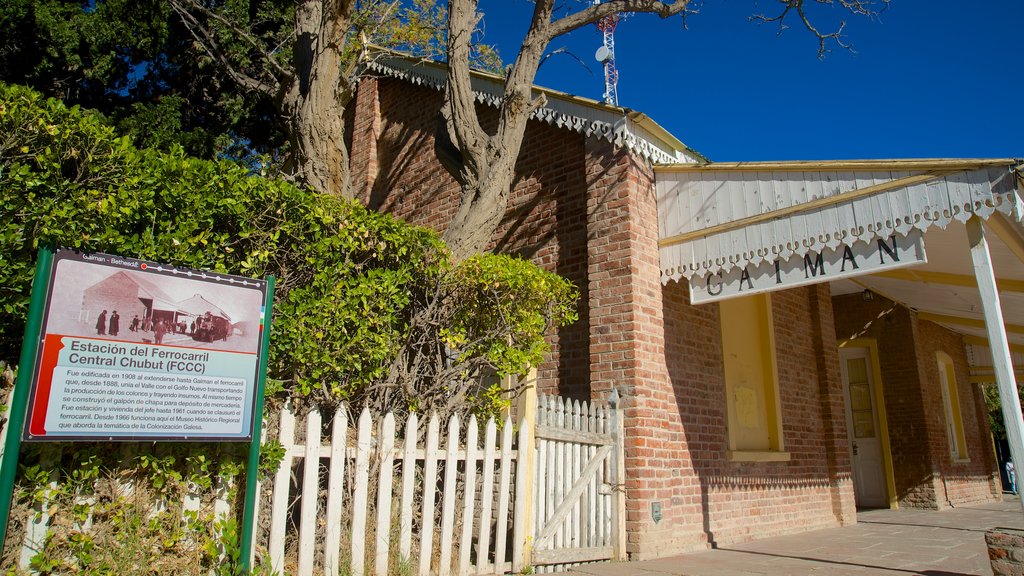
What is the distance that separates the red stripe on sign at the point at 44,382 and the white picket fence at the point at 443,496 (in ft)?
1.84

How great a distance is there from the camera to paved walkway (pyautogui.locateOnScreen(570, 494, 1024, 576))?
5.91 m

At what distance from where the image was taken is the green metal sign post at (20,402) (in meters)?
3.15

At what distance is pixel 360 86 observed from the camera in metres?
12.4

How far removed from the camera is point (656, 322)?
7215 mm

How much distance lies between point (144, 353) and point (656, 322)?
4948 mm

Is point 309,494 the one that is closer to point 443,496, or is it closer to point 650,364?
point 443,496

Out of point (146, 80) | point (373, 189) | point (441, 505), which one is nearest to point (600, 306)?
point (441, 505)

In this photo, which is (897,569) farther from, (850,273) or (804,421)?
(804,421)

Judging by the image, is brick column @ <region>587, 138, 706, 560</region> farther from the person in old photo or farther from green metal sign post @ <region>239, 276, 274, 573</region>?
the person in old photo

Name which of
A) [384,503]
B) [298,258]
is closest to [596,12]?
[298,258]

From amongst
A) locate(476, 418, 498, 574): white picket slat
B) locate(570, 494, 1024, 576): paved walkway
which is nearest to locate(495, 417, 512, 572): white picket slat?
locate(476, 418, 498, 574): white picket slat

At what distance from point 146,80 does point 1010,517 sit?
16283mm

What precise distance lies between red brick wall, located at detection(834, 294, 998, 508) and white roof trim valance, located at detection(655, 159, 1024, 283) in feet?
25.5

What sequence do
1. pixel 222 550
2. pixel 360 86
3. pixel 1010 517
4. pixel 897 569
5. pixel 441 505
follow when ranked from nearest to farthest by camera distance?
pixel 222 550 → pixel 441 505 → pixel 897 569 → pixel 1010 517 → pixel 360 86
